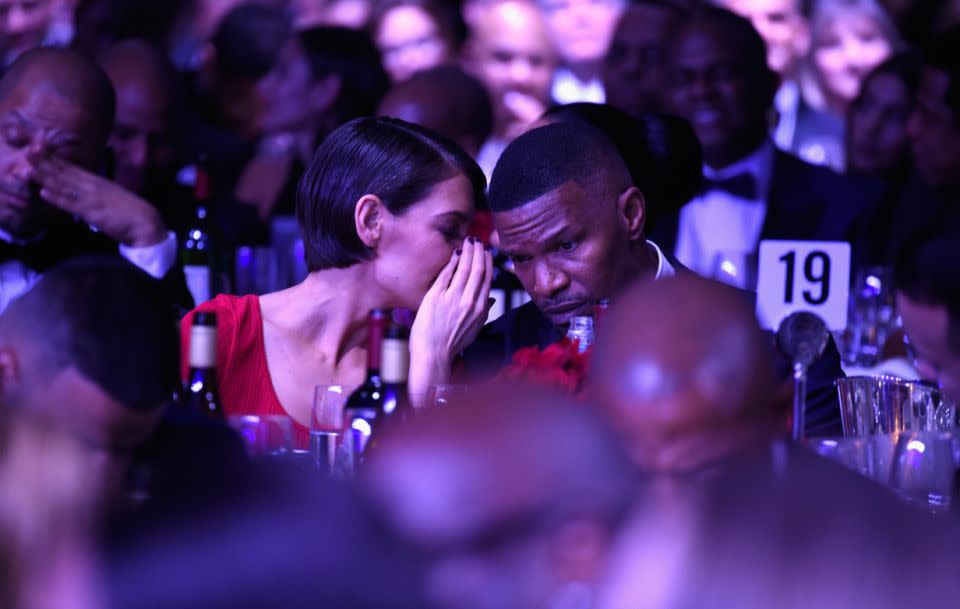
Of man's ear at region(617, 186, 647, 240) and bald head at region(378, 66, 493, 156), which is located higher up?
bald head at region(378, 66, 493, 156)

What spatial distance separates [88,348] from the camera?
1592 mm

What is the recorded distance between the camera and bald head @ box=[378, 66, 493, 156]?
4.60 m

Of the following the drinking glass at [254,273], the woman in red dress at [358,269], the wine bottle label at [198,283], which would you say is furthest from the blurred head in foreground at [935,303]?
the drinking glass at [254,273]

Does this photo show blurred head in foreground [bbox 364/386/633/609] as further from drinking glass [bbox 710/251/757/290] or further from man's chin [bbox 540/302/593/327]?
drinking glass [bbox 710/251/757/290]

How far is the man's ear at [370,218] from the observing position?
2.91 metres

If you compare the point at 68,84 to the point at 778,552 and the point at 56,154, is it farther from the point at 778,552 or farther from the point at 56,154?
the point at 778,552

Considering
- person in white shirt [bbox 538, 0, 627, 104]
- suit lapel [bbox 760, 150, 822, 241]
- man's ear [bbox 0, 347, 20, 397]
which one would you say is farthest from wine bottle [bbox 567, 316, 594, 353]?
person in white shirt [bbox 538, 0, 627, 104]

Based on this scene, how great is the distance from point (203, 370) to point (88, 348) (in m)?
0.99

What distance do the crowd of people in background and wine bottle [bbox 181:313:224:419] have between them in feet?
0.47

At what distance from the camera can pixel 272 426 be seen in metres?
2.19

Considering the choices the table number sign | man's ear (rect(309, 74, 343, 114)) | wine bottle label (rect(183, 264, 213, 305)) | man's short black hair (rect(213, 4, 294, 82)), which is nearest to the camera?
the table number sign

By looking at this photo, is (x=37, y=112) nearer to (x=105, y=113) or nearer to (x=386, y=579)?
(x=105, y=113)

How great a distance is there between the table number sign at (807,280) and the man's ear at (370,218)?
960 mm

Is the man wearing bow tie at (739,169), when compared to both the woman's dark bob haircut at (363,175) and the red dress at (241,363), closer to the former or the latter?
the woman's dark bob haircut at (363,175)
